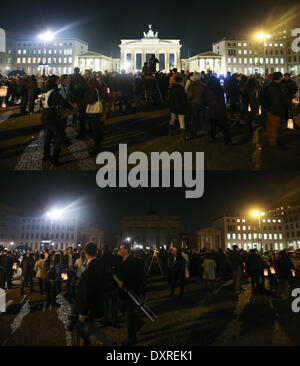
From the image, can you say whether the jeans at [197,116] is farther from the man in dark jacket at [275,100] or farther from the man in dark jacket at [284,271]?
the man in dark jacket at [284,271]

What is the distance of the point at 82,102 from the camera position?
1259 cm

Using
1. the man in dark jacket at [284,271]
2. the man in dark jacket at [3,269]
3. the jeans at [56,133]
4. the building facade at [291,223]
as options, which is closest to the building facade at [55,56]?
the building facade at [291,223]

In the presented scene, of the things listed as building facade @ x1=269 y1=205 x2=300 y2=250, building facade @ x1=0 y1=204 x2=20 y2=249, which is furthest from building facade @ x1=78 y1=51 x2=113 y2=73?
building facade @ x1=269 y1=205 x2=300 y2=250

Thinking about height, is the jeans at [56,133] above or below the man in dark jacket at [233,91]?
below

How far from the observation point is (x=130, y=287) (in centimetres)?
672

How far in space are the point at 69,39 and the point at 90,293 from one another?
138 meters

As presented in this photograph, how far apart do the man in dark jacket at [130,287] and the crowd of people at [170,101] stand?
415cm

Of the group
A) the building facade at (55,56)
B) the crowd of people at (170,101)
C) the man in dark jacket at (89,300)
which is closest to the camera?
the man in dark jacket at (89,300)

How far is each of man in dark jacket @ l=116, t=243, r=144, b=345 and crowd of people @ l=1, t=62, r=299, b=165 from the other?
4153 mm

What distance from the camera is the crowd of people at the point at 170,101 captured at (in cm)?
961

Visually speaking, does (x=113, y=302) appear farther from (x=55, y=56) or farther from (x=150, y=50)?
(x=55, y=56)

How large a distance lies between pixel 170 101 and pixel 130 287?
22.5 feet

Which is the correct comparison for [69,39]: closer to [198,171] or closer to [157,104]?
[157,104]

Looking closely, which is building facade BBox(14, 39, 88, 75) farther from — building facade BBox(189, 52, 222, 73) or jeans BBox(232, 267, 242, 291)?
jeans BBox(232, 267, 242, 291)
